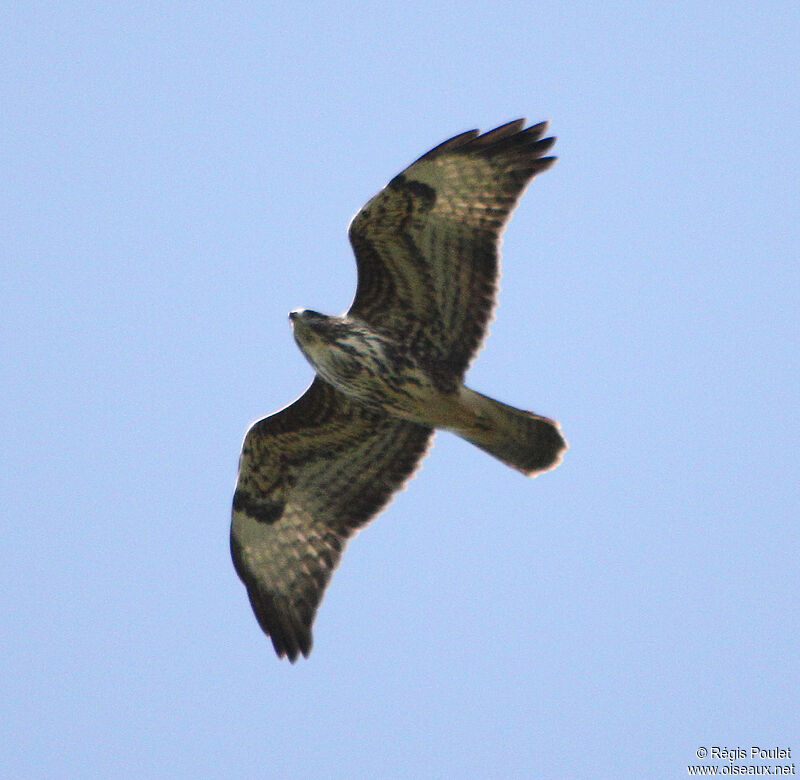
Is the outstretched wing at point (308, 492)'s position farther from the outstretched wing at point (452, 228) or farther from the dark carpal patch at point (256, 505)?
the outstretched wing at point (452, 228)

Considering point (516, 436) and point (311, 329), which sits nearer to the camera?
point (311, 329)

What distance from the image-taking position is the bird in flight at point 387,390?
8.18 m

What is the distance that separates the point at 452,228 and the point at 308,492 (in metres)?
2.22

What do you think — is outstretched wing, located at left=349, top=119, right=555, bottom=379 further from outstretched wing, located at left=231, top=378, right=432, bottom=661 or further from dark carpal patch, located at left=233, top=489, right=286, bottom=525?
dark carpal patch, located at left=233, top=489, right=286, bottom=525

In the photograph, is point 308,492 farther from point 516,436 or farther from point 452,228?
point 452,228

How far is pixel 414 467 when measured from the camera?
888 centimetres

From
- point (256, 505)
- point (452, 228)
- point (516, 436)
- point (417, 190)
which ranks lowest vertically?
point (256, 505)

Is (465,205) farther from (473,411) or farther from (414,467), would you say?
(414,467)

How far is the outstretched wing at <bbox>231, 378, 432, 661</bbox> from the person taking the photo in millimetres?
8742

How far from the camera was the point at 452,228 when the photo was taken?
8234 mm

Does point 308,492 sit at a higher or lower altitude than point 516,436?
lower

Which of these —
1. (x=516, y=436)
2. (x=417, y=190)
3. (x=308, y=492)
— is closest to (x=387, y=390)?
(x=516, y=436)

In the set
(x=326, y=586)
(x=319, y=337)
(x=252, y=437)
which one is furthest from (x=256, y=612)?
(x=319, y=337)

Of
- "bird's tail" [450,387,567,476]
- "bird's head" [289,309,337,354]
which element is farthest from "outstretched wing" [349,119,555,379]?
"bird's head" [289,309,337,354]
